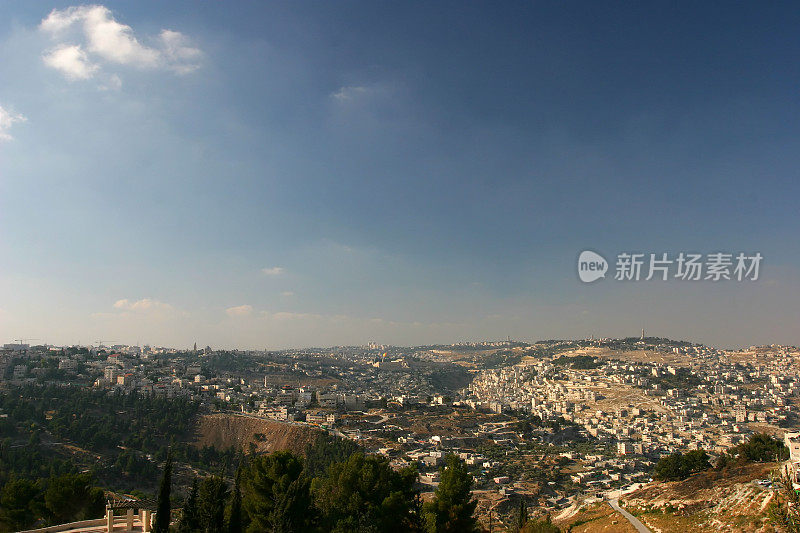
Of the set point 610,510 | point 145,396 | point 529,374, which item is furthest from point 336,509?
point 529,374

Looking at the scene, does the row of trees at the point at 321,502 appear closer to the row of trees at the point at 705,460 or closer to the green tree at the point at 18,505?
the green tree at the point at 18,505

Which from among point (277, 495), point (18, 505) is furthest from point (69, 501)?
point (277, 495)

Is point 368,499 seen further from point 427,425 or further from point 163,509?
point 427,425

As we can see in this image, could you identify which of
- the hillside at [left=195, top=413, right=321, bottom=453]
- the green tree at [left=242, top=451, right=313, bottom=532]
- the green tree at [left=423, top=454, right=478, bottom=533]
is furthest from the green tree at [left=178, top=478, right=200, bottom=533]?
the hillside at [left=195, top=413, right=321, bottom=453]

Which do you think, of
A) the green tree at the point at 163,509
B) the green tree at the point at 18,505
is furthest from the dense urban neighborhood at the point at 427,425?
the green tree at the point at 18,505

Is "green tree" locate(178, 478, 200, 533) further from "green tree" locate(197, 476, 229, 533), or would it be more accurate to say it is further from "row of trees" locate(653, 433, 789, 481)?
"row of trees" locate(653, 433, 789, 481)

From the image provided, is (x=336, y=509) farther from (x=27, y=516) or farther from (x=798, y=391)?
(x=798, y=391)
